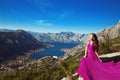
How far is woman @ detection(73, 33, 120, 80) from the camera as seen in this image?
8.19 metres

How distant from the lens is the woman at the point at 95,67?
26.9 ft

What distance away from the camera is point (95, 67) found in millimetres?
8828

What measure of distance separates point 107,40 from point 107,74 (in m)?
8.22

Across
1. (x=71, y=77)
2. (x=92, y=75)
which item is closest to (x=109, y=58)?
Result: (x=71, y=77)

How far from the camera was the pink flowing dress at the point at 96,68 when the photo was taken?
815cm

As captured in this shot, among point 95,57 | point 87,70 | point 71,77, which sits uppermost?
point 95,57

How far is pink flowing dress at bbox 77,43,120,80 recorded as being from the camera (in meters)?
8.15

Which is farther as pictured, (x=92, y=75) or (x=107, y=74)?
(x=92, y=75)

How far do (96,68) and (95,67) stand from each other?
78 millimetres

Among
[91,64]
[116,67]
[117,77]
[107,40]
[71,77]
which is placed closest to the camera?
[117,77]

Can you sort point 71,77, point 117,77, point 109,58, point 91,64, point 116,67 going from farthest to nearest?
point 109,58 → point 71,77 → point 91,64 → point 116,67 → point 117,77

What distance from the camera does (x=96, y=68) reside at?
8.77 metres

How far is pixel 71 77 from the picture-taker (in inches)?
418

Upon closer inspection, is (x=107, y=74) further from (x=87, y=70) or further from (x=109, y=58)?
(x=109, y=58)
